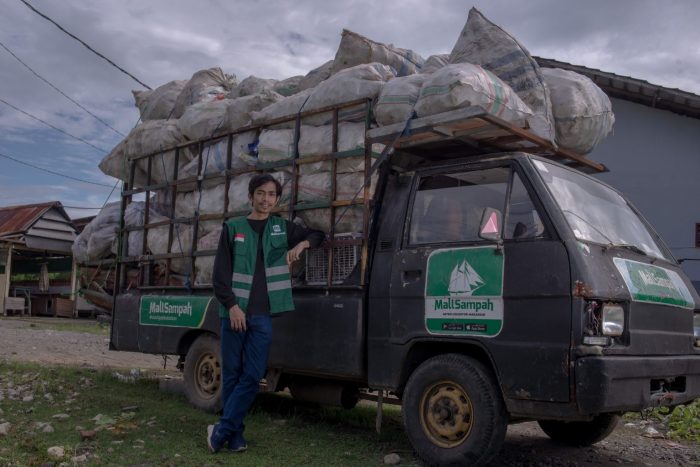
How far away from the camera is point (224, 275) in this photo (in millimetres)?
4645

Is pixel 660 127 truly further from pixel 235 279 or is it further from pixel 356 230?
pixel 235 279

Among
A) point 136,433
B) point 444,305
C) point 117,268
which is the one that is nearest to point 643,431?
point 444,305

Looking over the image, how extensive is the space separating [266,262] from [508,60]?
2331 millimetres

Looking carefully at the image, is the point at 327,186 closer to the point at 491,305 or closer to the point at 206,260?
the point at 206,260

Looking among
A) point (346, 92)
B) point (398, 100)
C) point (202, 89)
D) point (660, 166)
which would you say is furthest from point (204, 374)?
point (660, 166)

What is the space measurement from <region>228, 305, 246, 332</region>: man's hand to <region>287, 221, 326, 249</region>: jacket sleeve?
0.67 metres

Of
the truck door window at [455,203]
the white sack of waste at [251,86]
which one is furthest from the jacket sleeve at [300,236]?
the white sack of waste at [251,86]

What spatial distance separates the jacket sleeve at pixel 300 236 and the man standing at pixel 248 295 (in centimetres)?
6

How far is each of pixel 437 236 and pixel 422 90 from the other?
998 millimetres

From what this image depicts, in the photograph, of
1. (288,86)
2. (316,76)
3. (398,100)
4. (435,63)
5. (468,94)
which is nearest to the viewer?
(468,94)

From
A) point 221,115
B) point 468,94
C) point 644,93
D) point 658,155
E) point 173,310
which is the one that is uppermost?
point 644,93

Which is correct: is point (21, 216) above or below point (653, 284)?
above

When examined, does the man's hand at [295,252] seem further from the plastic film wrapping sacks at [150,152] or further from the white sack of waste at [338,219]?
the plastic film wrapping sacks at [150,152]

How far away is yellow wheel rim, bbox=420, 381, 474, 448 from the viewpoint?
402 cm
